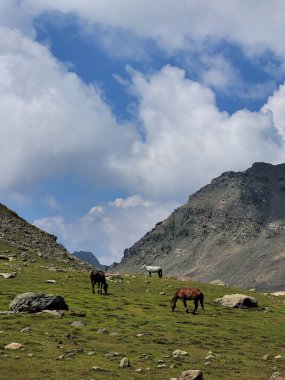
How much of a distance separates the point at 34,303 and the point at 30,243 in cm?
4442

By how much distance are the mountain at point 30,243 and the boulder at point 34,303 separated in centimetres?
3147

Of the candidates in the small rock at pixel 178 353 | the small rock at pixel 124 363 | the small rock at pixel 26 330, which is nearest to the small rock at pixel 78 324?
the small rock at pixel 26 330

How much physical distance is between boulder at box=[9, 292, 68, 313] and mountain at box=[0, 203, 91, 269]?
103 feet

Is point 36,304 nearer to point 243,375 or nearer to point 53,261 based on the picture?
point 243,375

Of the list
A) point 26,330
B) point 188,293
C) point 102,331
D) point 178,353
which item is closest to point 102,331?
point 102,331

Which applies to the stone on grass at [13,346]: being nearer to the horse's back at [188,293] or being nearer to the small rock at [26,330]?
the small rock at [26,330]

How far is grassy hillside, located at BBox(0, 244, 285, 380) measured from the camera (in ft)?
75.0

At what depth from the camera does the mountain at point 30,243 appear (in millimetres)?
71250

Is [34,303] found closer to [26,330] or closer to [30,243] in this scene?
[26,330]

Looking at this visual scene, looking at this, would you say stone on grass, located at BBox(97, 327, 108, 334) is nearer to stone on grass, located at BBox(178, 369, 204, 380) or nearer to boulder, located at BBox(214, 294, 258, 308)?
stone on grass, located at BBox(178, 369, 204, 380)

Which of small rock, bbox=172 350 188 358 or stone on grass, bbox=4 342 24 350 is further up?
stone on grass, bbox=4 342 24 350

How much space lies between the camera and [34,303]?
3456cm

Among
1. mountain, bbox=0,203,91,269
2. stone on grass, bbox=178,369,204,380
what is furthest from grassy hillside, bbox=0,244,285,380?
mountain, bbox=0,203,91,269

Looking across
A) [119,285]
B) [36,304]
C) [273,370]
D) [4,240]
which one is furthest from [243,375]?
[4,240]
